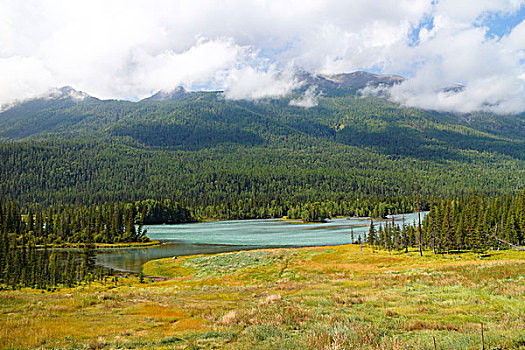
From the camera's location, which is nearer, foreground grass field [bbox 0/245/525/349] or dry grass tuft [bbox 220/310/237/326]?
foreground grass field [bbox 0/245/525/349]

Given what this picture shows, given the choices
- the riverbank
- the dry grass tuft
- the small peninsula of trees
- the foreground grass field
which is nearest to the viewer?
A: the foreground grass field

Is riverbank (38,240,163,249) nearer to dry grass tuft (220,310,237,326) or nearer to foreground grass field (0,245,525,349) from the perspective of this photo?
foreground grass field (0,245,525,349)

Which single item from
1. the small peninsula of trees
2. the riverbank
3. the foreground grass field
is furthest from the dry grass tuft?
the riverbank

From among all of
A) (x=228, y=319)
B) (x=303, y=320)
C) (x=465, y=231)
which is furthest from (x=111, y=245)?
(x=303, y=320)

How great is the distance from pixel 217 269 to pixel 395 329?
5324cm

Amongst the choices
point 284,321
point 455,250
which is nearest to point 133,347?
point 284,321

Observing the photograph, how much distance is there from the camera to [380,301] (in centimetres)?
2288

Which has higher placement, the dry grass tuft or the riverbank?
the dry grass tuft

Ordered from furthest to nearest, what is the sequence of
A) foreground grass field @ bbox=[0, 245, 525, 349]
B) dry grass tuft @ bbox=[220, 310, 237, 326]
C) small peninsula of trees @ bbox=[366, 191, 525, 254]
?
small peninsula of trees @ bbox=[366, 191, 525, 254]
dry grass tuft @ bbox=[220, 310, 237, 326]
foreground grass field @ bbox=[0, 245, 525, 349]

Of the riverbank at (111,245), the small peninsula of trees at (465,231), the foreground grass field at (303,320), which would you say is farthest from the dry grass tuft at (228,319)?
the riverbank at (111,245)

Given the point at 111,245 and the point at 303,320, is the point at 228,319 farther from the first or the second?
the point at 111,245

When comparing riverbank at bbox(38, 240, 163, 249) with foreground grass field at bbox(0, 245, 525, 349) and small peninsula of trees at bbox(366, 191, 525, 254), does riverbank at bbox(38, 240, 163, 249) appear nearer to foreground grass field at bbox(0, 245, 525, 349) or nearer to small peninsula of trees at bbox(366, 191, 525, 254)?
small peninsula of trees at bbox(366, 191, 525, 254)

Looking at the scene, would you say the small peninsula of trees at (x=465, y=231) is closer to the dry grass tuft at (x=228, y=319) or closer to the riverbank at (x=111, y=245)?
the dry grass tuft at (x=228, y=319)

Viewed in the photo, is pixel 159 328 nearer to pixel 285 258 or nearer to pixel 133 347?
pixel 133 347
